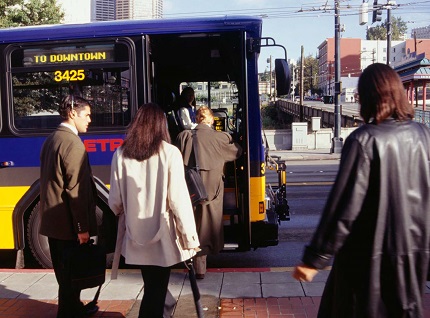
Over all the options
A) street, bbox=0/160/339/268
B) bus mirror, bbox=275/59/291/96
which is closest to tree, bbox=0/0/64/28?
street, bbox=0/160/339/268

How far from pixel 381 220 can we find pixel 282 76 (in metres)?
3.73

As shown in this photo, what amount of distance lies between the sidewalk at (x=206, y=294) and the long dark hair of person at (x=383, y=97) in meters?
2.36

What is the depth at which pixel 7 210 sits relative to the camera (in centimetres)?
631

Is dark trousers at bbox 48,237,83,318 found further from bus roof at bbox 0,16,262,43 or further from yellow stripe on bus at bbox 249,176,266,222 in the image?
bus roof at bbox 0,16,262,43

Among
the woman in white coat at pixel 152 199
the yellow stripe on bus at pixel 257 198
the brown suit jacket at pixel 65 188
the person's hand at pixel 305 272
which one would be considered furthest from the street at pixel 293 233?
the person's hand at pixel 305 272

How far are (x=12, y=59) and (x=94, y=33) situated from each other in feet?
3.42

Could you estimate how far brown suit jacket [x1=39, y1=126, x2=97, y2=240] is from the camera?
13.3ft

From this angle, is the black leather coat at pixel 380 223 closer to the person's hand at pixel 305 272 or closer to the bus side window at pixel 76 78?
the person's hand at pixel 305 272

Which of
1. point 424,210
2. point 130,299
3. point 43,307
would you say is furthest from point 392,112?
point 43,307

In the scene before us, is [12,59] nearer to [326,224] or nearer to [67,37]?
[67,37]

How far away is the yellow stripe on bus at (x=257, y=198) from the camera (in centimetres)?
624

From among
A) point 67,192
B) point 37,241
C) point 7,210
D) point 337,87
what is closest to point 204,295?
point 67,192

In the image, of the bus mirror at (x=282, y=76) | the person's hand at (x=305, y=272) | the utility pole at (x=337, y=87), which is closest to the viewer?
the person's hand at (x=305, y=272)

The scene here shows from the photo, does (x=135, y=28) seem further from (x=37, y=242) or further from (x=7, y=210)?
(x=37, y=242)
